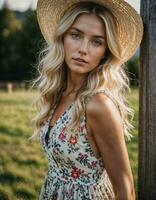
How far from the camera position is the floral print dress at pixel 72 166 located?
9.77 feet

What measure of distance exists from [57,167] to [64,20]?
111cm

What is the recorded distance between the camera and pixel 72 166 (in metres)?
3.08

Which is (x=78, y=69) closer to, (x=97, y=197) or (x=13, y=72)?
(x=97, y=197)

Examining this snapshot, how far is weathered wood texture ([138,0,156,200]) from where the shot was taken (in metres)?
2.86

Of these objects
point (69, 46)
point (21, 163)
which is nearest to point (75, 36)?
point (69, 46)

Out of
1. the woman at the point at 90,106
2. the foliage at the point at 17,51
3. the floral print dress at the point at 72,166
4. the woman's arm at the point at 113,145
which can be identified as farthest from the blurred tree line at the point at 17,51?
the woman's arm at the point at 113,145

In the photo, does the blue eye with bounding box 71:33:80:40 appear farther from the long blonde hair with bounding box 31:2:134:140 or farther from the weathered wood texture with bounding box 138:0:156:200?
the weathered wood texture with bounding box 138:0:156:200

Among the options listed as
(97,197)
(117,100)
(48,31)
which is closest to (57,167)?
(97,197)

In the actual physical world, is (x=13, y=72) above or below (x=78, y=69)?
below

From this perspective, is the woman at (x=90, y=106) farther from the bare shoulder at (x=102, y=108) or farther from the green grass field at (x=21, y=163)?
the green grass field at (x=21, y=163)

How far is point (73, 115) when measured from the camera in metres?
2.97

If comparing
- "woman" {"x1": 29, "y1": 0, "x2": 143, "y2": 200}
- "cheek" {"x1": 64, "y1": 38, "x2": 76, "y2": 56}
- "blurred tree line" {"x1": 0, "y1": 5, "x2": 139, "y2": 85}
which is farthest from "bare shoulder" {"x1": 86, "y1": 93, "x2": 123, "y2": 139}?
"blurred tree line" {"x1": 0, "y1": 5, "x2": 139, "y2": 85}

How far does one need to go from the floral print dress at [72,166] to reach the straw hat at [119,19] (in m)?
0.63

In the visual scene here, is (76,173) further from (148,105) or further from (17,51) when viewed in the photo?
(17,51)
